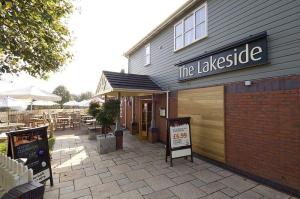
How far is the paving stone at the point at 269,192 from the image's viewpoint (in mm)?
3947

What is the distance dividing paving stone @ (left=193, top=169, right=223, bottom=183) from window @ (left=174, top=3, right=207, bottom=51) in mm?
4644

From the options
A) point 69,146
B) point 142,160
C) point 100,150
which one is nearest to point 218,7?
point 142,160

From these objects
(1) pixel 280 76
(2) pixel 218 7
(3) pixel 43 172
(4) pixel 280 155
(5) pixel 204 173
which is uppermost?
(2) pixel 218 7

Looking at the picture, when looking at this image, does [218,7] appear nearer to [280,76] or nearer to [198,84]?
[198,84]

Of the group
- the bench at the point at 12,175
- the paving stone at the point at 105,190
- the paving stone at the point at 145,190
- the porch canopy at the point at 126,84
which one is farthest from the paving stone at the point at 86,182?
the porch canopy at the point at 126,84

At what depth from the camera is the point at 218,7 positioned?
5.91 metres

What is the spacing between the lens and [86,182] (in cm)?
466

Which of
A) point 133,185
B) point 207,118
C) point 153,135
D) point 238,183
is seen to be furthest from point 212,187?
point 153,135

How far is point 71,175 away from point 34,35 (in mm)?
4314

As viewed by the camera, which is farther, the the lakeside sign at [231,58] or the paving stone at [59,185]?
the the lakeside sign at [231,58]

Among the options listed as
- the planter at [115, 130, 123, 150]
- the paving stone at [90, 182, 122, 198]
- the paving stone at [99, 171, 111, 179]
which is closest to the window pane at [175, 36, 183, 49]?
the planter at [115, 130, 123, 150]

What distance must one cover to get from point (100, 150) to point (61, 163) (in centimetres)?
155

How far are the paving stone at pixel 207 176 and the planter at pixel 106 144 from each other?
149 inches

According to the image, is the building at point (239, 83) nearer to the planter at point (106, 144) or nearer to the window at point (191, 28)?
the window at point (191, 28)
